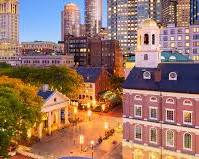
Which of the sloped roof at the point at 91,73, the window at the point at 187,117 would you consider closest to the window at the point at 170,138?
the window at the point at 187,117

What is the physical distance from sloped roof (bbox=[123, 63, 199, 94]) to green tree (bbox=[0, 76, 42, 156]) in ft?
54.9

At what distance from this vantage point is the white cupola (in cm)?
6700

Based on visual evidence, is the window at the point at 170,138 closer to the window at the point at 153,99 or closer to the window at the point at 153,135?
the window at the point at 153,135

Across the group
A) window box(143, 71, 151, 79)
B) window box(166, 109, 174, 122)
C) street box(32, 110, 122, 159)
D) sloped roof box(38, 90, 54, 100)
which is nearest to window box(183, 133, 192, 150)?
window box(166, 109, 174, 122)

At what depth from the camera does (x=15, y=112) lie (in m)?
57.7

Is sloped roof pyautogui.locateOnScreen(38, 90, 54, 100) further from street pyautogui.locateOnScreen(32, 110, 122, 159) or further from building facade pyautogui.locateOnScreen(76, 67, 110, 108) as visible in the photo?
building facade pyautogui.locateOnScreen(76, 67, 110, 108)

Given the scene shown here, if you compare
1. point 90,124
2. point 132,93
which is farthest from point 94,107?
point 132,93

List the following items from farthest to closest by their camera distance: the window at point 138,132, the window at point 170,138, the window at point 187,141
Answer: the window at point 138,132
the window at point 170,138
the window at point 187,141

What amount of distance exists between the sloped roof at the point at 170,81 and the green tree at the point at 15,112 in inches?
659

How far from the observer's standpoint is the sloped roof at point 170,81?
5953cm

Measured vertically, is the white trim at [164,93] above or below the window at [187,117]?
above

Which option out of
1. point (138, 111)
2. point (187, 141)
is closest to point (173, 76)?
point (138, 111)

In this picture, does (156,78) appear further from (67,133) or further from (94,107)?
(94,107)

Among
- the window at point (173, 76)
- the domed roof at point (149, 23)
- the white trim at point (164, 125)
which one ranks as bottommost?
the white trim at point (164, 125)
